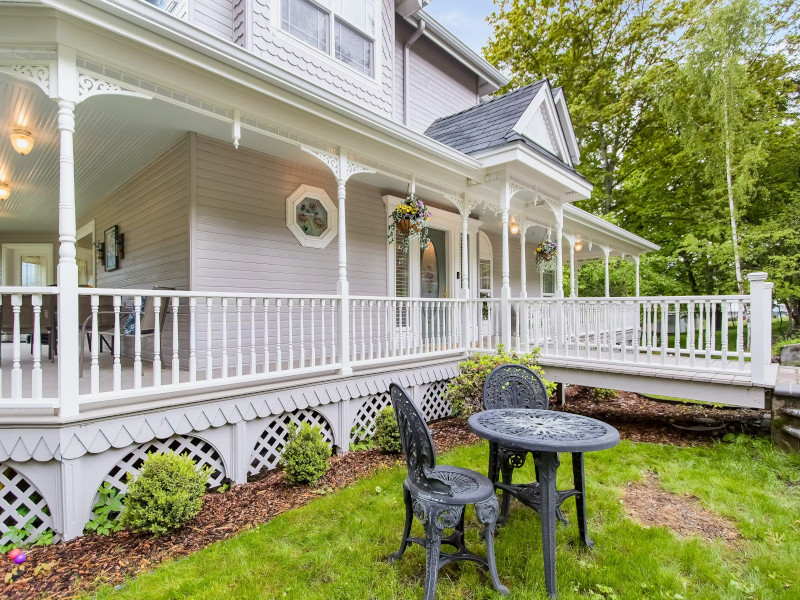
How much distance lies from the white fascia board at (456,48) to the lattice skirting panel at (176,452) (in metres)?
8.22

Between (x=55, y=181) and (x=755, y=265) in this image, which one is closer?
(x=55, y=181)

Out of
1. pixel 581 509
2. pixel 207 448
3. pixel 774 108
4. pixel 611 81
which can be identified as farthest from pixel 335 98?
pixel 611 81

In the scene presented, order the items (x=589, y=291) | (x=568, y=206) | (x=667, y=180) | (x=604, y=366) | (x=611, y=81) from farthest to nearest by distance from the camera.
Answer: (x=589, y=291) → (x=611, y=81) → (x=667, y=180) → (x=568, y=206) → (x=604, y=366)

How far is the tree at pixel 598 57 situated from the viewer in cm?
1519

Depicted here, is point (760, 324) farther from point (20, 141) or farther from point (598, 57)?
point (598, 57)

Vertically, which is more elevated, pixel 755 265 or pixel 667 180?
pixel 667 180

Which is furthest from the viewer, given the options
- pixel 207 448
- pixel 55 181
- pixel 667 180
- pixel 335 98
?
pixel 667 180

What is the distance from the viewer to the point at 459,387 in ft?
18.2

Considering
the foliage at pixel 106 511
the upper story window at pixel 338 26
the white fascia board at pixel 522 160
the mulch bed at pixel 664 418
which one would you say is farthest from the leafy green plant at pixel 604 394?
the foliage at pixel 106 511

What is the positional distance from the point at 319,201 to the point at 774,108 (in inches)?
543

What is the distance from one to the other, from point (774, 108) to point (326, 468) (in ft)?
51.0

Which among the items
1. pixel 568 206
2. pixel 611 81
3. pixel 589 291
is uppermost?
pixel 611 81

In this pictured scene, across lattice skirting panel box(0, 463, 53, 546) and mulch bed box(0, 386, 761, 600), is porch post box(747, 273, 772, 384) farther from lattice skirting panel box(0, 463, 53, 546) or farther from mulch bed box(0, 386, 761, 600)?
lattice skirting panel box(0, 463, 53, 546)

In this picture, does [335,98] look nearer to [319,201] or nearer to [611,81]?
[319,201]
